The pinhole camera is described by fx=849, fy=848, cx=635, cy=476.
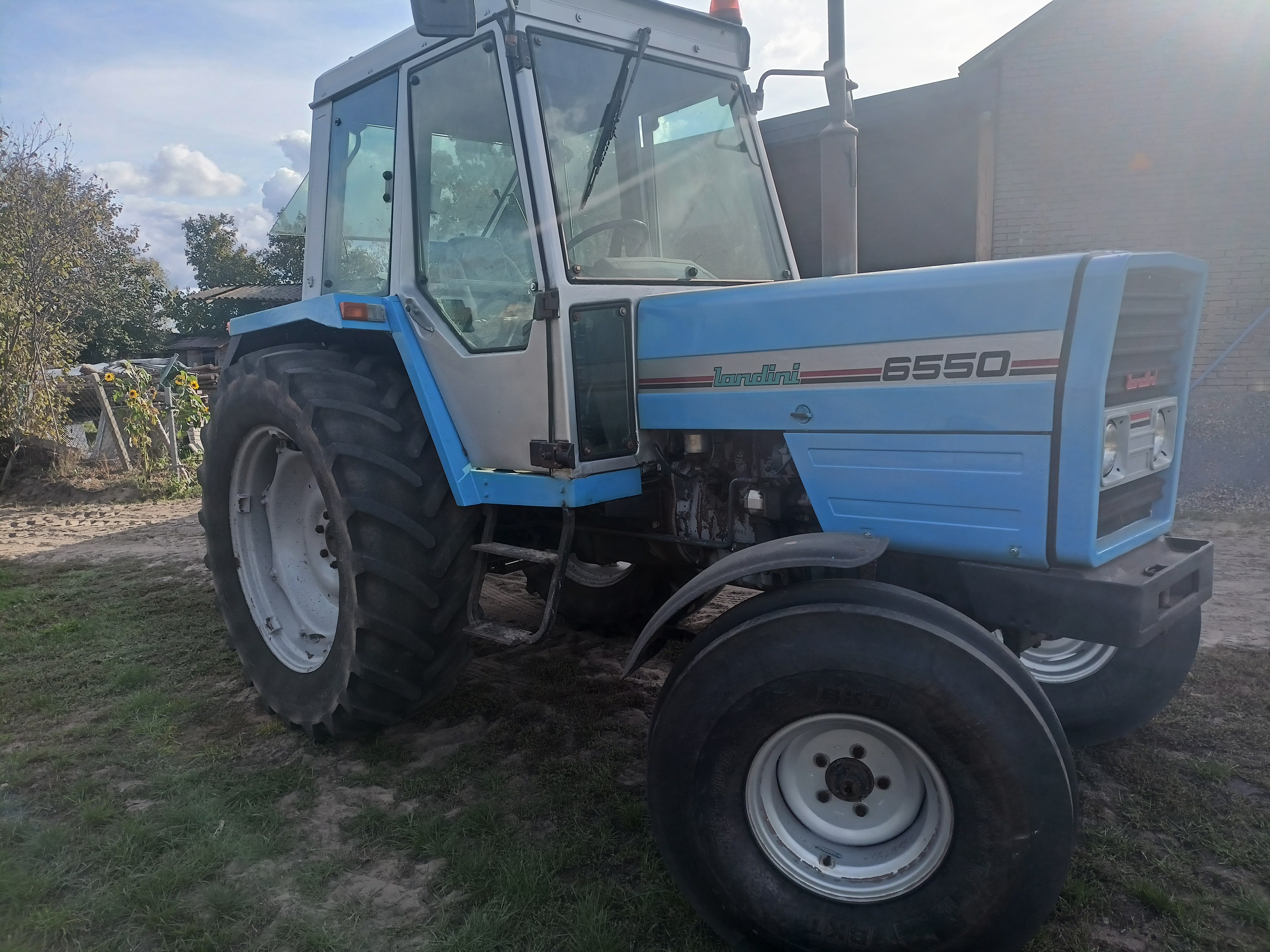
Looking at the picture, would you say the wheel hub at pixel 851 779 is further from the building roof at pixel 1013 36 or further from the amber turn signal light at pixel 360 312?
the building roof at pixel 1013 36

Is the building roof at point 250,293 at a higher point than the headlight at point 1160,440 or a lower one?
higher

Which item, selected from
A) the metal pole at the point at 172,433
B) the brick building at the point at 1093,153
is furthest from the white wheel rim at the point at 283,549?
the metal pole at the point at 172,433

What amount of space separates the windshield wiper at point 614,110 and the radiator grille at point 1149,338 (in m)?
1.63

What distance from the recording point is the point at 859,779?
2.08m

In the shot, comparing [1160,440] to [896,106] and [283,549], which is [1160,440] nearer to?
[283,549]

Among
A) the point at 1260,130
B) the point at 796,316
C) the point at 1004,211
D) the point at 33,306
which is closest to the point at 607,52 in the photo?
the point at 796,316

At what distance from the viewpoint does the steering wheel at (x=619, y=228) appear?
277cm

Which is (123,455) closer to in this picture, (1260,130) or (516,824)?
(516,824)

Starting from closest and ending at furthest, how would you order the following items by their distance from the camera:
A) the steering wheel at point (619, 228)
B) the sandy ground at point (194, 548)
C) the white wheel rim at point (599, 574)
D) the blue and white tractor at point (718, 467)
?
the blue and white tractor at point (718, 467) < the steering wheel at point (619, 228) < the white wheel rim at point (599, 574) < the sandy ground at point (194, 548)

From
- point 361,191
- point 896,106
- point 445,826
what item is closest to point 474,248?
point 361,191

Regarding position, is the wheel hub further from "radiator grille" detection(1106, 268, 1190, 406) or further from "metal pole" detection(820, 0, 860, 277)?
"metal pole" detection(820, 0, 860, 277)

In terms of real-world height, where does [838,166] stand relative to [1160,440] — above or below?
above

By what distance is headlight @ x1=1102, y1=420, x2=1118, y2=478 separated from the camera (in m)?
2.11

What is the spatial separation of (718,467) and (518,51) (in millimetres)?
1474
